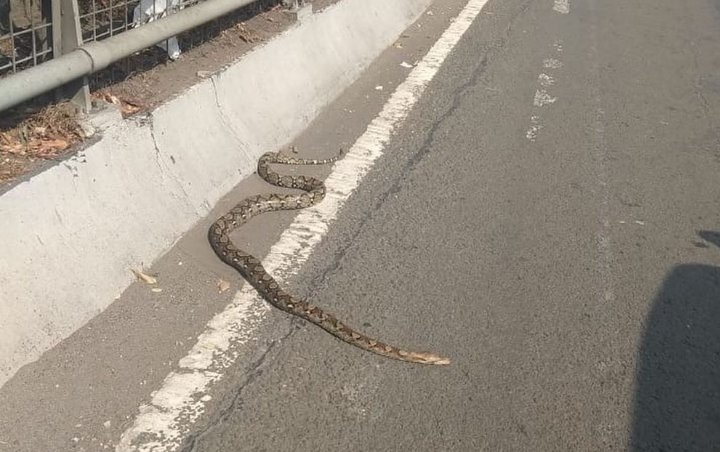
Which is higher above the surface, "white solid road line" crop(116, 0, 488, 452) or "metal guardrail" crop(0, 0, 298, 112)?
"metal guardrail" crop(0, 0, 298, 112)

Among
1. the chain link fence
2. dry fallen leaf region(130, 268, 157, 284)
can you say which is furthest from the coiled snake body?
the chain link fence

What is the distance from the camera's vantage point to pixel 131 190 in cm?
488

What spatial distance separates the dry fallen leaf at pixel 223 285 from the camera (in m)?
4.75

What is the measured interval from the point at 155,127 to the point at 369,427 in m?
2.54

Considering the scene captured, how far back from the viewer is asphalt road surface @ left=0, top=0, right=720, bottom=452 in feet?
12.5

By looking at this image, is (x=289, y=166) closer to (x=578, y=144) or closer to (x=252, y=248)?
(x=252, y=248)

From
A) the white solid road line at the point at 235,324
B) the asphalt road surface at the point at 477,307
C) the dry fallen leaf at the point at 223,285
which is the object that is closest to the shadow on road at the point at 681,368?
the asphalt road surface at the point at 477,307

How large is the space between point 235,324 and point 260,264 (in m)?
0.56

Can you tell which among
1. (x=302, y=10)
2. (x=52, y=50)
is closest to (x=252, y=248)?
(x=52, y=50)

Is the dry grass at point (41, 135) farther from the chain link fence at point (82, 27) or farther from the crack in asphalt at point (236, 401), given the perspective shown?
the crack in asphalt at point (236, 401)

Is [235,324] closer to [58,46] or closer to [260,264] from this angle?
[260,264]

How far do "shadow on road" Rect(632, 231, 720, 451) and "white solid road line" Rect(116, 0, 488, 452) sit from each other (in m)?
2.05

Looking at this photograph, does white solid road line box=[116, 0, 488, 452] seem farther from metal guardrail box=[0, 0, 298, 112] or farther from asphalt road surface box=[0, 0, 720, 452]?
metal guardrail box=[0, 0, 298, 112]

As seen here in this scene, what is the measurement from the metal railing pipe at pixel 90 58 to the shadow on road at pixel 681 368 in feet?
11.6
